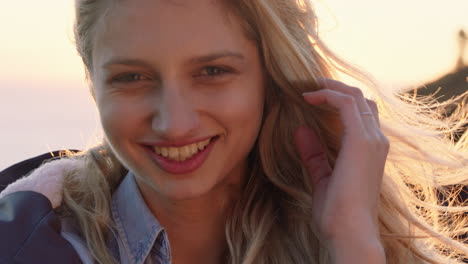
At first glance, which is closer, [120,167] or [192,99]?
[192,99]

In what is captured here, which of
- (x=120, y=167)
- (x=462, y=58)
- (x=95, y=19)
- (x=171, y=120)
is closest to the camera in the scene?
(x=171, y=120)

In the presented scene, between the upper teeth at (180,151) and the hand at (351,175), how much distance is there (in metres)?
0.49

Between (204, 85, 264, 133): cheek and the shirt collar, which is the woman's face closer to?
(204, 85, 264, 133): cheek

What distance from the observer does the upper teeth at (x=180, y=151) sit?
285cm

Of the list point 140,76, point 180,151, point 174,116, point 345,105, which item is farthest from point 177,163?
point 345,105

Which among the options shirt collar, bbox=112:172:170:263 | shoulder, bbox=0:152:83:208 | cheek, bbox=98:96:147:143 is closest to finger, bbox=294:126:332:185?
shirt collar, bbox=112:172:170:263

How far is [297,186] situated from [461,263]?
0.77 meters

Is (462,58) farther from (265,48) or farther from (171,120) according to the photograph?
(171,120)

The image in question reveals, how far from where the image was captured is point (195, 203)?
10.6 feet

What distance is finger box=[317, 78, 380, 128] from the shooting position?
3066mm

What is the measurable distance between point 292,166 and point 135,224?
2.26 feet

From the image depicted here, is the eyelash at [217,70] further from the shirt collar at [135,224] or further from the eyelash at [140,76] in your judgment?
the shirt collar at [135,224]

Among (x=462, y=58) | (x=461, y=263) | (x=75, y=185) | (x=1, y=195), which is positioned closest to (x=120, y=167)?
(x=75, y=185)

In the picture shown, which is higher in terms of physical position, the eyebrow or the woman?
the eyebrow
